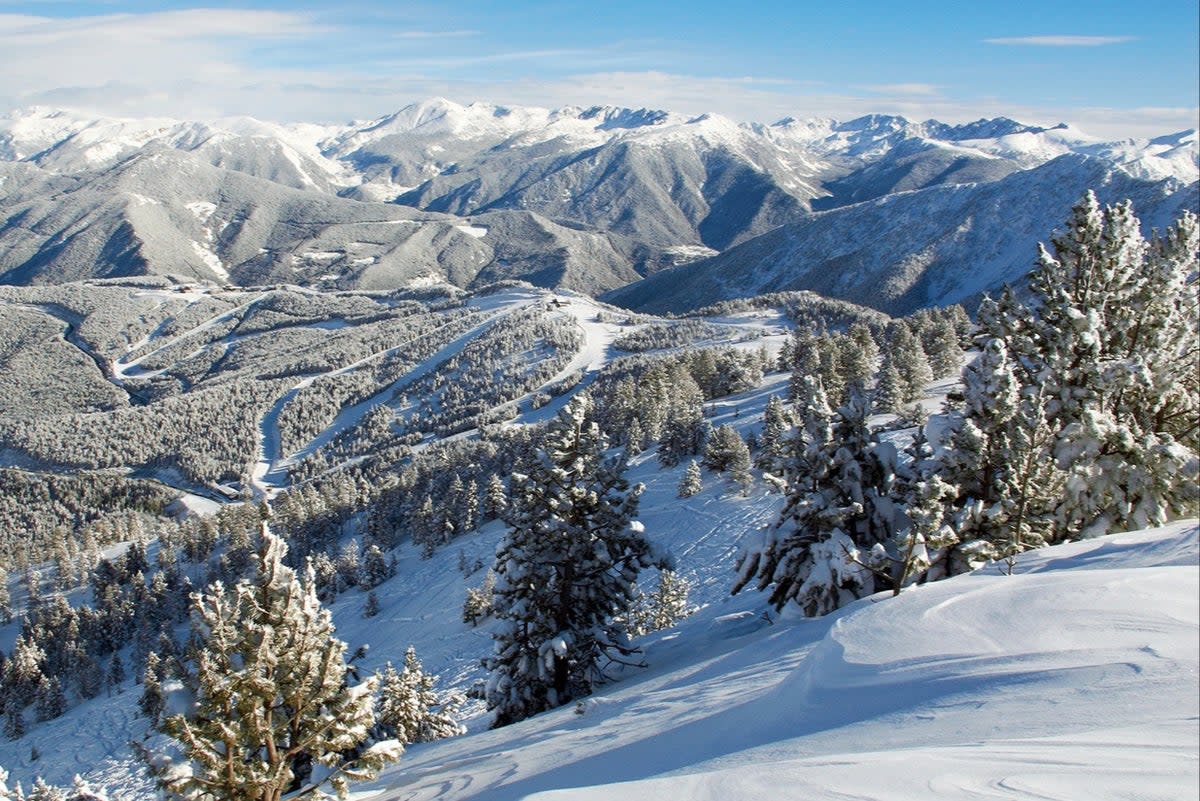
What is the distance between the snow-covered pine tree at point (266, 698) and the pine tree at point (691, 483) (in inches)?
A: 1879

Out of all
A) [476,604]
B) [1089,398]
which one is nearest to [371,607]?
[476,604]

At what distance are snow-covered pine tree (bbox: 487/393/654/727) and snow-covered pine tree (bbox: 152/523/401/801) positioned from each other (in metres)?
7.26

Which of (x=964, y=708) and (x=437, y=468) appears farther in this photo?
(x=437, y=468)

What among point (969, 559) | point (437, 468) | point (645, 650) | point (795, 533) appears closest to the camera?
point (969, 559)

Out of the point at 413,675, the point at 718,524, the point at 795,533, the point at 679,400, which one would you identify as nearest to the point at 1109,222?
the point at 795,533

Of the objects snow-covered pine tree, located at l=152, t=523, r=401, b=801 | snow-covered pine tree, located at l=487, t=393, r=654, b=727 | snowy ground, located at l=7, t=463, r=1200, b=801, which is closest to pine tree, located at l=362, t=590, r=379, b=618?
snow-covered pine tree, located at l=487, t=393, r=654, b=727

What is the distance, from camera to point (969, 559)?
14.2 meters

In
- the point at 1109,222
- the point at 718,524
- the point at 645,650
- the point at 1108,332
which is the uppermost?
the point at 1109,222

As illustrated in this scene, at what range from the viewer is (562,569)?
1920cm

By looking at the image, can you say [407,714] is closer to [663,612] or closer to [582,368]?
[663,612]

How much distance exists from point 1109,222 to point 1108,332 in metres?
2.42

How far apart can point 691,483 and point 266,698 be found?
4939cm

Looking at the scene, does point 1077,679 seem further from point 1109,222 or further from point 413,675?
point 413,675

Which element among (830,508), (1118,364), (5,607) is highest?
(1118,364)
